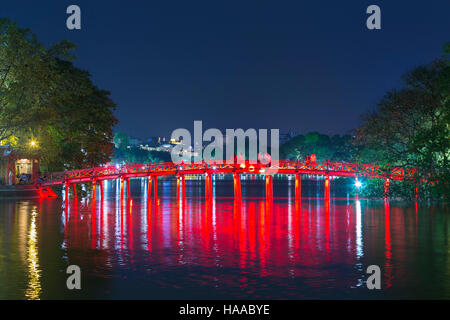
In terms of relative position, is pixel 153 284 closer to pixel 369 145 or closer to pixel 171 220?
pixel 171 220

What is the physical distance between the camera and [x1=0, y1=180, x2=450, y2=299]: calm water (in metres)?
18.1

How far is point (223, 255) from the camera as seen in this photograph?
24547 mm

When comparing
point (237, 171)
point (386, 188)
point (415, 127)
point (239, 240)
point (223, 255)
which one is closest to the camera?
point (223, 255)

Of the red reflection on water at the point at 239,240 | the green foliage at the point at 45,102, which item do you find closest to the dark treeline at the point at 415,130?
the red reflection on water at the point at 239,240

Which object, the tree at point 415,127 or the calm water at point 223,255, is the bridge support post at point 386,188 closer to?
the tree at point 415,127

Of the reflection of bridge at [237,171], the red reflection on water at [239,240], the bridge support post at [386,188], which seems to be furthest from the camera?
the bridge support post at [386,188]

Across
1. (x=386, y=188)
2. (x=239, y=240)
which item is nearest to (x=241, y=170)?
(x=386, y=188)

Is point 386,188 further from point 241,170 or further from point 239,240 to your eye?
point 239,240

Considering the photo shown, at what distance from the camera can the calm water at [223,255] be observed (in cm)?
1806

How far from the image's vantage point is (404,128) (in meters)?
58.8

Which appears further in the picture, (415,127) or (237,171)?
(237,171)

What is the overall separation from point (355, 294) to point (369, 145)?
46.0 m

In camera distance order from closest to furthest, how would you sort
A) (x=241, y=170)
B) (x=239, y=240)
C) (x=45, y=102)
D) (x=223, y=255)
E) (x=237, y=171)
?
1. (x=223, y=255)
2. (x=239, y=240)
3. (x=45, y=102)
4. (x=237, y=171)
5. (x=241, y=170)

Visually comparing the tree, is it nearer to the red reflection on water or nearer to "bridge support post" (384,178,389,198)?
"bridge support post" (384,178,389,198)
